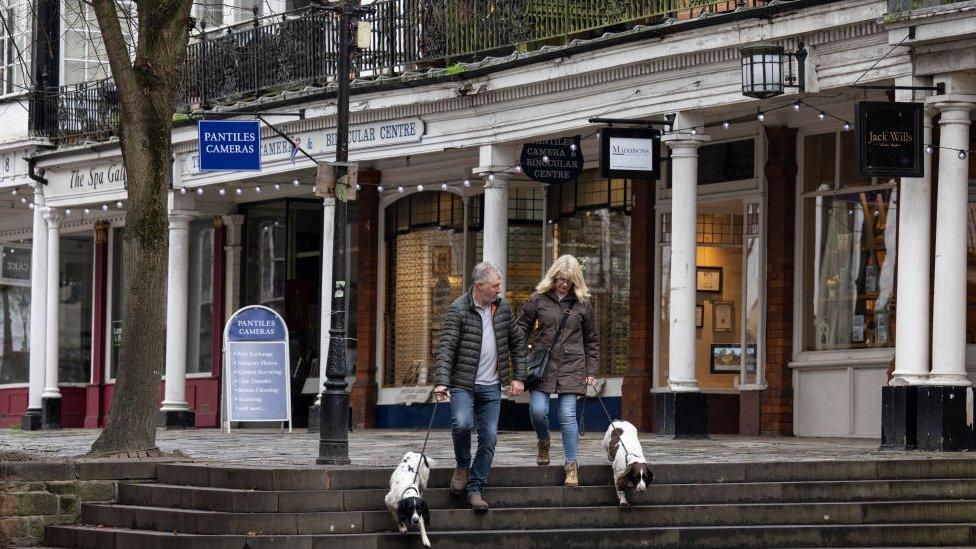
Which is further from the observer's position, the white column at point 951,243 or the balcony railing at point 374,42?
the balcony railing at point 374,42

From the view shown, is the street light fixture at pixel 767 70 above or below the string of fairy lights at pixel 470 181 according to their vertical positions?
above

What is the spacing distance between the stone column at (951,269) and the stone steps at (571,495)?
94.1 inches

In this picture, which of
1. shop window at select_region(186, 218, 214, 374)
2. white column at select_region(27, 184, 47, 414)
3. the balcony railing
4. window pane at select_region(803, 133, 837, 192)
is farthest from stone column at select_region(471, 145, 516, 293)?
white column at select_region(27, 184, 47, 414)

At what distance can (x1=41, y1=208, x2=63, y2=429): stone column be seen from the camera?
98.6 ft

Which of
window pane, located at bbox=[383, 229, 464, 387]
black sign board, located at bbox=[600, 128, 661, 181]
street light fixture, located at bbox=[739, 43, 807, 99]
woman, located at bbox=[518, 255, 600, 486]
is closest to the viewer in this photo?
woman, located at bbox=[518, 255, 600, 486]

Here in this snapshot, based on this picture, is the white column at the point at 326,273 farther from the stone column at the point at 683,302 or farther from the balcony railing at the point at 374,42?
the stone column at the point at 683,302

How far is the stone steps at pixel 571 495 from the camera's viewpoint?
13.9m

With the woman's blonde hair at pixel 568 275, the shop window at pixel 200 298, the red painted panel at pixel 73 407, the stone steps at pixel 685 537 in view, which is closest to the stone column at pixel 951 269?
the stone steps at pixel 685 537

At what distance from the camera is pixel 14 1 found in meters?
32.2

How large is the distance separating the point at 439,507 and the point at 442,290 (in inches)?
514

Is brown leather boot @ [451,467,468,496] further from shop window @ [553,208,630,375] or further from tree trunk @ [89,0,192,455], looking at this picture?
shop window @ [553,208,630,375]

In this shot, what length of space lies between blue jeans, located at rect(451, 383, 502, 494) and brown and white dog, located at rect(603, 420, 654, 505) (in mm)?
944

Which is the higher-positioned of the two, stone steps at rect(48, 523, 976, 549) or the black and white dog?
the black and white dog

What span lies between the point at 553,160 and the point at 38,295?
11.4 m
